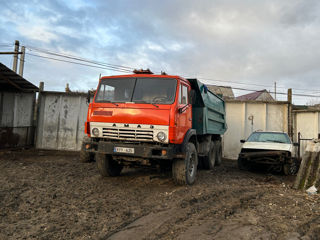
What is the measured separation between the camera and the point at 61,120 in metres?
11.7

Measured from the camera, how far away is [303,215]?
3840mm

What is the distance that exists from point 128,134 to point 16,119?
8.72 metres

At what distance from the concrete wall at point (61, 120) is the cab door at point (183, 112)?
7256 millimetres

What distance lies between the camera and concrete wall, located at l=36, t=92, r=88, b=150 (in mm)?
11641

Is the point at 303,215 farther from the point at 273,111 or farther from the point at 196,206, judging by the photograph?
the point at 273,111

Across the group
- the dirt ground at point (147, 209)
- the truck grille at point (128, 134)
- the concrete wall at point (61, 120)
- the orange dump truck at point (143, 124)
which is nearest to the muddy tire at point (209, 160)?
the dirt ground at point (147, 209)

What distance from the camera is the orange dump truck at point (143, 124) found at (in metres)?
4.88

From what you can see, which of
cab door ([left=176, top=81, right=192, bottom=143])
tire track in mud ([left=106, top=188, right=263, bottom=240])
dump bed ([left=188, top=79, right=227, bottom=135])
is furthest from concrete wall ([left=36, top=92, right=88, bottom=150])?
tire track in mud ([left=106, top=188, right=263, bottom=240])

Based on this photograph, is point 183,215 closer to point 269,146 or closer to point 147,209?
point 147,209

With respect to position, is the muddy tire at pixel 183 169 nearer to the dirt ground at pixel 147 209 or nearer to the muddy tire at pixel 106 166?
the dirt ground at pixel 147 209

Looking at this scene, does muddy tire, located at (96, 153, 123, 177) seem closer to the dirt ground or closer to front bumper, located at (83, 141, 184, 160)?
the dirt ground

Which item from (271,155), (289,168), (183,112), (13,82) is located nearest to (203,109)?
(183,112)

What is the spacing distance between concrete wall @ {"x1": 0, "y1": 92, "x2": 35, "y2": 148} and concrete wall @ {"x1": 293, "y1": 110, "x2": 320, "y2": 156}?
510 inches

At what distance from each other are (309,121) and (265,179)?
21.7 feet
